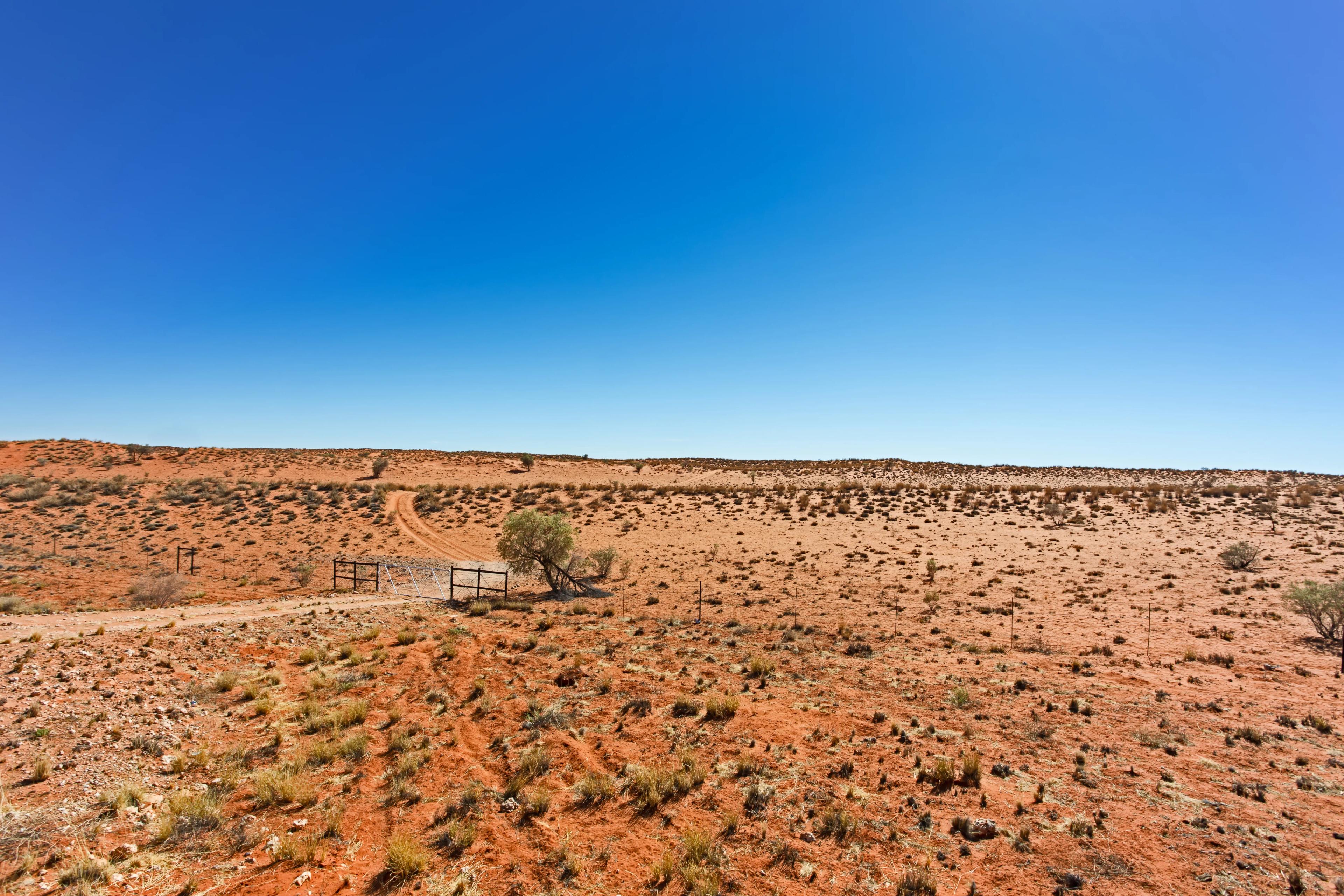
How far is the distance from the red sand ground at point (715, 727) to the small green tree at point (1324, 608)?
72 cm

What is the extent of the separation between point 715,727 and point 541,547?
15.7m

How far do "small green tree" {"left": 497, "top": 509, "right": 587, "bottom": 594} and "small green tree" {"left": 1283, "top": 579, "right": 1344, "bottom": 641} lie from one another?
79.8ft

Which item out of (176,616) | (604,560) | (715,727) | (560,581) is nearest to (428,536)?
(560,581)

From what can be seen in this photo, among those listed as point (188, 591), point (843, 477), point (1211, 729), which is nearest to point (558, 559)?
point (188, 591)

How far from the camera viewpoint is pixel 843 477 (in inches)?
2650

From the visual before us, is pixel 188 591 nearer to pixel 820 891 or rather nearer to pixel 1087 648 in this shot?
pixel 820 891

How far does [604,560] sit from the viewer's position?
27.8 m

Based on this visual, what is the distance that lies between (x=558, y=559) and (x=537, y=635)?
25.2ft

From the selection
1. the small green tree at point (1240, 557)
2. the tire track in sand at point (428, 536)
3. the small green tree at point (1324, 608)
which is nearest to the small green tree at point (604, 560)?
the tire track in sand at point (428, 536)

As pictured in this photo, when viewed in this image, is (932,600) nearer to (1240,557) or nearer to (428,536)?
(1240,557)

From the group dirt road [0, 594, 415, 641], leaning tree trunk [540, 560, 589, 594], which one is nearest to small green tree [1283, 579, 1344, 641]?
leaning tree trunk [540, 560, 589, 594]

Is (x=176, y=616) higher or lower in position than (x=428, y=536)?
higher

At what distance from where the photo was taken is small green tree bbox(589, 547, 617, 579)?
90.9ft

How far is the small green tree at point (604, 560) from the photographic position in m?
27.7
